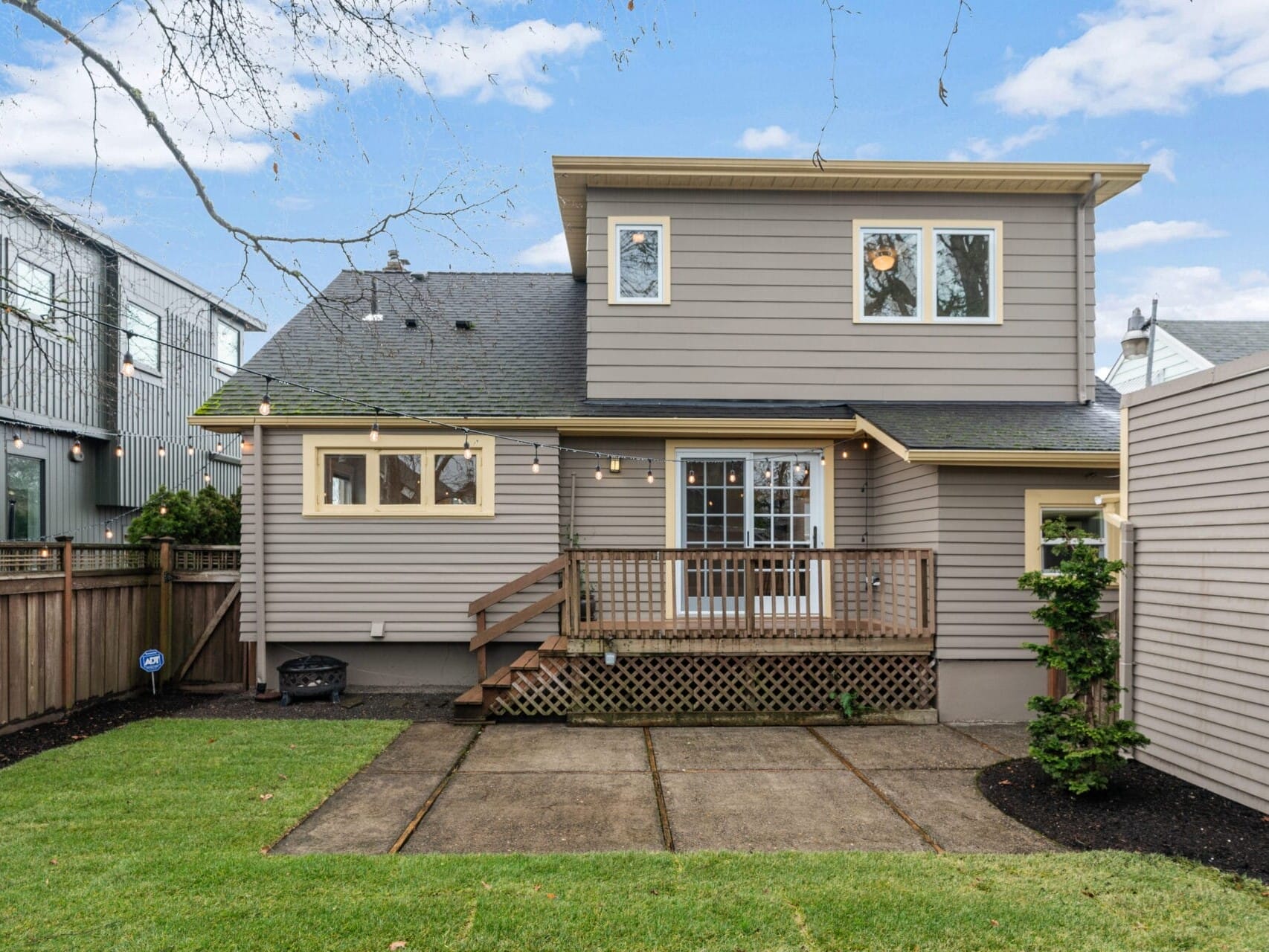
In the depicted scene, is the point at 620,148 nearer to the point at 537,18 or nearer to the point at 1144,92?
the point at 537,18

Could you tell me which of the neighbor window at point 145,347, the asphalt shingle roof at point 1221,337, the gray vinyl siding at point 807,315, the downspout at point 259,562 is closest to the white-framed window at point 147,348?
the neighbor window at point 145,347

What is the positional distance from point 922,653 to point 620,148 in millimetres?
6309

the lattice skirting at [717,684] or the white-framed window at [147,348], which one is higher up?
the white-framed window at [147,348]

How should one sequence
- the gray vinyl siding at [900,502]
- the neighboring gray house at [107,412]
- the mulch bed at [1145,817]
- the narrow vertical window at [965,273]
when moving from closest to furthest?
1. the mulch bed at [1145,817]
2. the gray vinyl siding at [900,502]
3. the narrow vertical window at [965,273]
4. the neighboring gray house at [107,412]

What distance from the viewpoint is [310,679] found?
848 cm

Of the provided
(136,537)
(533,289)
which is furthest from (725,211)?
(136,537)

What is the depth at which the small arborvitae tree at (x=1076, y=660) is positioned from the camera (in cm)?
524

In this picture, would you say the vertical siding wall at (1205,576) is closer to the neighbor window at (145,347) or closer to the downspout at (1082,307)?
the downspout at (1082,307)

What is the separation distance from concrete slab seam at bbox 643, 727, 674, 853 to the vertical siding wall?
3635mm

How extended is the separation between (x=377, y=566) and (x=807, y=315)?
5692mm

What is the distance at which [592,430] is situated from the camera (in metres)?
8.87

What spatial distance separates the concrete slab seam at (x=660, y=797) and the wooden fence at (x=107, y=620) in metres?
5.12

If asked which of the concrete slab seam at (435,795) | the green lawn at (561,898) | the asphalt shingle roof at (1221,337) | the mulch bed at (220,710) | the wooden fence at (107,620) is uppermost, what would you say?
the asphalt shingle roof at (1221,337)

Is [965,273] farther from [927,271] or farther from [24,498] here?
[24,498]
